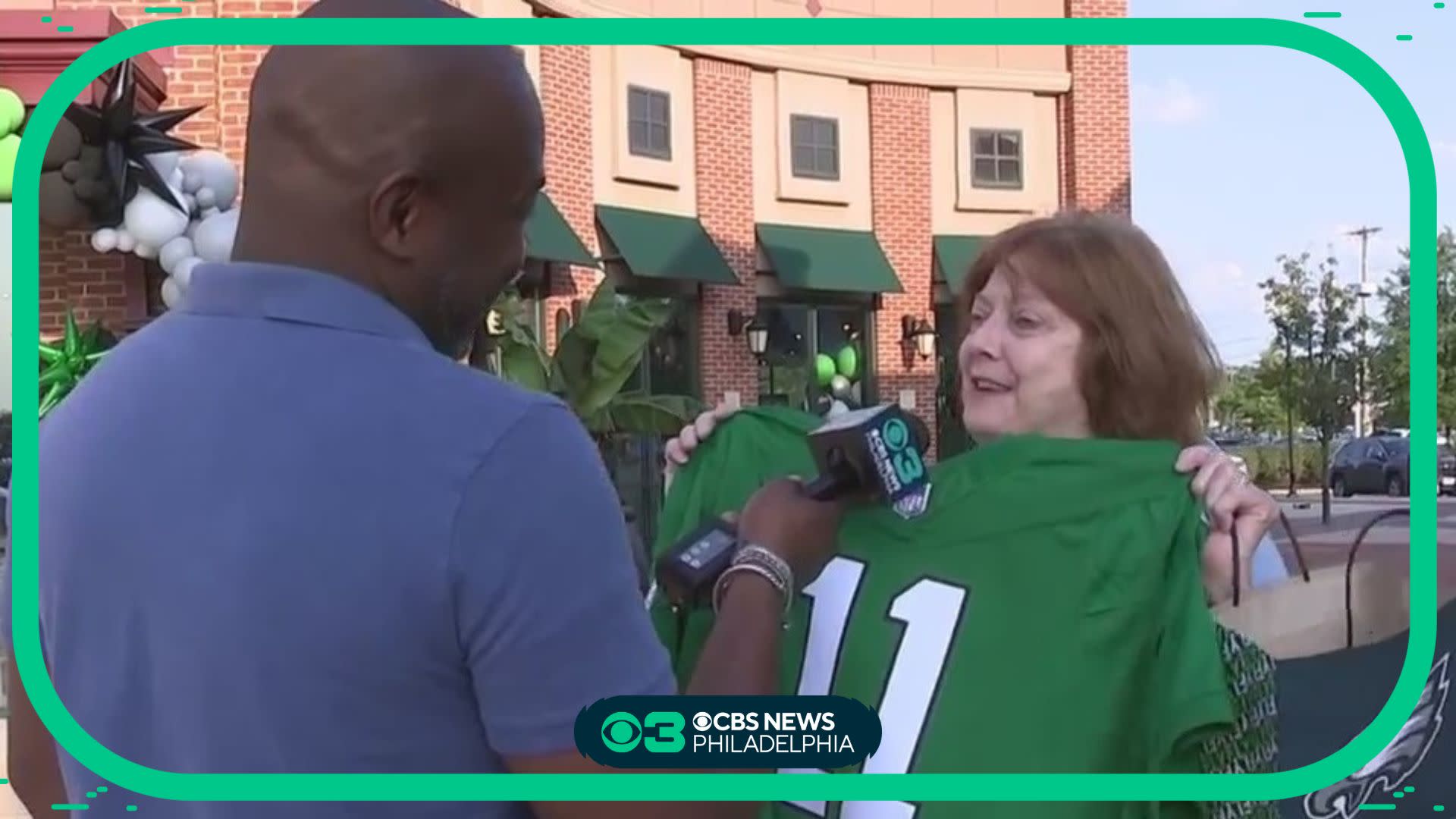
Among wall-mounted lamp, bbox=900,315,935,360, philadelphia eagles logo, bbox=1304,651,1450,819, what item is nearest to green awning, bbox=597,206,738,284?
wall-mounted lamp, bbox=900,315,935,360

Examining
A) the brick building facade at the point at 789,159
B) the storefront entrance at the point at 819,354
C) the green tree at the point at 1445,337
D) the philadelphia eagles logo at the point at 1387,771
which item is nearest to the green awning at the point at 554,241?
the brick building facade at the point at 789,159

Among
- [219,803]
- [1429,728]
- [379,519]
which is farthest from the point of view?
[1429,728]

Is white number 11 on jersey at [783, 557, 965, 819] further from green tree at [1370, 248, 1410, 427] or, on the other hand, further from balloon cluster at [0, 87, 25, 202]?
balloon cluster at [0, 87, 25, 202]

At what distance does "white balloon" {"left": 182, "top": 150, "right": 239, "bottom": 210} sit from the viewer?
78 cm

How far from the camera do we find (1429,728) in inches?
47.4

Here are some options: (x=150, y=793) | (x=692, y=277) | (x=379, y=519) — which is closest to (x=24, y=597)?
(x=150, y=793)

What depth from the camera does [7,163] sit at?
988mm

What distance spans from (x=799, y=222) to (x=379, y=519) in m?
0.28

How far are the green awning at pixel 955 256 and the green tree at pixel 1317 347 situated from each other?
0.16m

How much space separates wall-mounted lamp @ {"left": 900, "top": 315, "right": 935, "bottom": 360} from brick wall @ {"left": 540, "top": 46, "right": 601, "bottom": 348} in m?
0.18

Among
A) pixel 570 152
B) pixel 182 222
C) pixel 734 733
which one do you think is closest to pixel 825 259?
pixel 570 152

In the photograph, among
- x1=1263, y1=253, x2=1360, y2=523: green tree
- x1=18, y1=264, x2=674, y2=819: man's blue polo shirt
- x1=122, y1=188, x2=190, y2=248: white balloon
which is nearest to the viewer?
x1=18, y1=264, x2=674, y2=819: man's blue polo shirt

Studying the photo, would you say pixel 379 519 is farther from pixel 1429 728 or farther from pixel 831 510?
pixel 1429 728

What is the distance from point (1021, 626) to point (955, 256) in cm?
22
